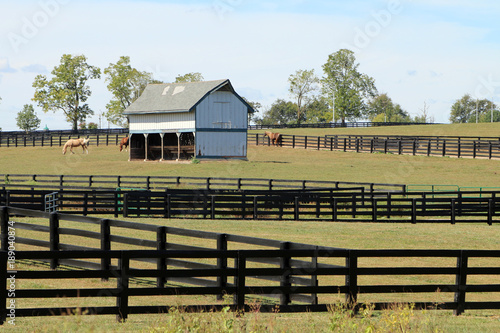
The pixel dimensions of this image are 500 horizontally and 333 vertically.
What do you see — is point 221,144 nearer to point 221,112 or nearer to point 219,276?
point 221,112

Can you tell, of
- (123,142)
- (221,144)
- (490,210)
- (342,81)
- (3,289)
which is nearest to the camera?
(3,289)

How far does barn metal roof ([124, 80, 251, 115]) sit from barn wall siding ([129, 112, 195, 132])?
56cm

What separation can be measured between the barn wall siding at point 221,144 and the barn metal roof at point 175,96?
9.15 ft

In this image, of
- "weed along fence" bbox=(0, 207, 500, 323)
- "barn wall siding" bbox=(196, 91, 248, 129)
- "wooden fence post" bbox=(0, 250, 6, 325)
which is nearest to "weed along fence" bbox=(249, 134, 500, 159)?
"barn wall siding" bbox=(196, 91, 248, 129)

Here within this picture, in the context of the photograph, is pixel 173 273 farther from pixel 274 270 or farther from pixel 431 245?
pixel 431 245

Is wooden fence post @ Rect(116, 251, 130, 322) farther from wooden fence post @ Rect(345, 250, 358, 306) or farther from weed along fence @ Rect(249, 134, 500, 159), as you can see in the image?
weed along fence @ Rect(249, 134, 500, 159)

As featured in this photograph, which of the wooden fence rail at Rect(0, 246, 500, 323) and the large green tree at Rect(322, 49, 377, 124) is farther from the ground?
the large green tree at Rect(322, 49, 377, 124)

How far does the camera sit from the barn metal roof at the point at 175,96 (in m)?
54.2

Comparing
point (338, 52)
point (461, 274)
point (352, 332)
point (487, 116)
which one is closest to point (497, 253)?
point (461, 274)

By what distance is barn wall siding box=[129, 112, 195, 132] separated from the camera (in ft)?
177

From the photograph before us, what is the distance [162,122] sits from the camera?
5638 centimetres

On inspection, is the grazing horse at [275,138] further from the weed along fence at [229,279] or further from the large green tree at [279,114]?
the large green tree at [279,114]

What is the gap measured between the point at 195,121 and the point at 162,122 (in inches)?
176

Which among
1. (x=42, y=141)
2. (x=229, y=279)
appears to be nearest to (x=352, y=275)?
(x=229, y=279)
